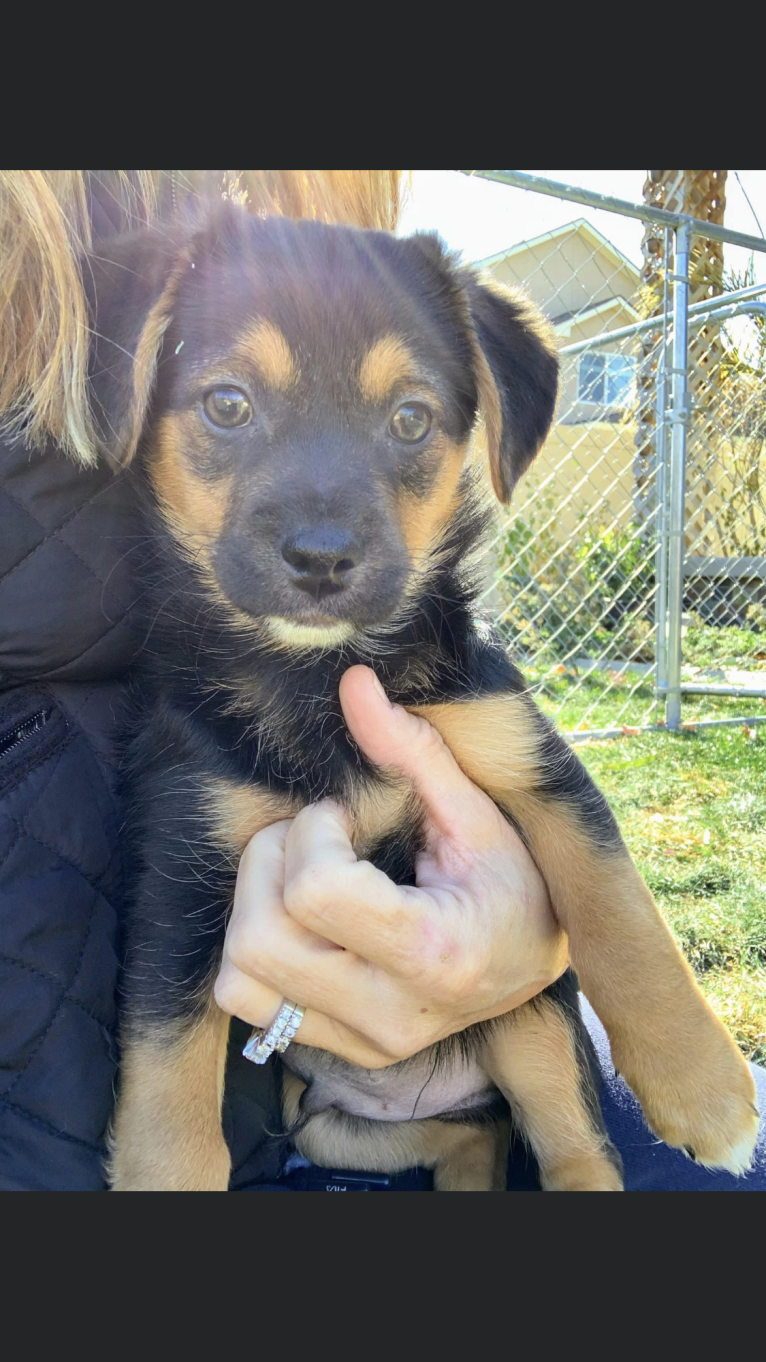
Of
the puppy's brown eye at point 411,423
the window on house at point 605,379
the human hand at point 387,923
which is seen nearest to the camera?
the human hand at point 387,923

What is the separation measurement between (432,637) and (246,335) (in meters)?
0.65

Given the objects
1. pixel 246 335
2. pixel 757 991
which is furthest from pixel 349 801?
pixel 757 991

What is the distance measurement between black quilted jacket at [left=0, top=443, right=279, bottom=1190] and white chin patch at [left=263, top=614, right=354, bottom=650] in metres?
0.25

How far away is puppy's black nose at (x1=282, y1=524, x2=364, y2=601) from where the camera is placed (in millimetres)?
1580

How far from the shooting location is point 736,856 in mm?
4137

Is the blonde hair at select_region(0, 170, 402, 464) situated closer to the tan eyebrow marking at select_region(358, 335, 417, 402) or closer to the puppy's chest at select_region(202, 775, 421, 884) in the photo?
the tan eyebrow marking at select_region(358, 335, 417, 402)

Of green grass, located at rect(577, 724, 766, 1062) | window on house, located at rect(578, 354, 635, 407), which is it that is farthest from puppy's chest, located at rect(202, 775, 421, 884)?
window on house, located at rect(578, 354, 635, 407)

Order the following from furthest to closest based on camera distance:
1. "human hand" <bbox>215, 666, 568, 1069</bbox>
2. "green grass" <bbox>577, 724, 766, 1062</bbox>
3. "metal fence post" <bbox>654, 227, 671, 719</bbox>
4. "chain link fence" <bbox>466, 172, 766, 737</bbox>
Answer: "metal fence post" <bbox>654, 227, 671, 719</bbox>
"chain link fence" <bbox>466, 172, 766, 737</bbox>
"green grass" <bbox>577, 724, 766, 1062</bbox>
"human hand" <bbox>215, 666, 568, 1069</bbox>

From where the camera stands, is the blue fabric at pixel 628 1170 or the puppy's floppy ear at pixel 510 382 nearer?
the blue fabric at pixel 628 1170

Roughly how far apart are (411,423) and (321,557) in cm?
47

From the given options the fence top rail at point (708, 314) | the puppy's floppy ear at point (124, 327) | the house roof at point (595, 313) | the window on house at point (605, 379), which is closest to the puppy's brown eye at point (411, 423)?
the puppy's floppy ear at point (124, 327)

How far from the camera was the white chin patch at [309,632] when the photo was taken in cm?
173

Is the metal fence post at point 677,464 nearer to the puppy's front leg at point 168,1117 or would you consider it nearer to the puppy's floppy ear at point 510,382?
the puppy's floppy ear at point 510,382

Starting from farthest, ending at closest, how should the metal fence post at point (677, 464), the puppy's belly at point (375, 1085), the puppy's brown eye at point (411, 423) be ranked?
1. the metal fence post at point (677, 464)
2. the puppy's brown eye at point (411, 423)
3. the puppy's belly at point (375, 1085)
